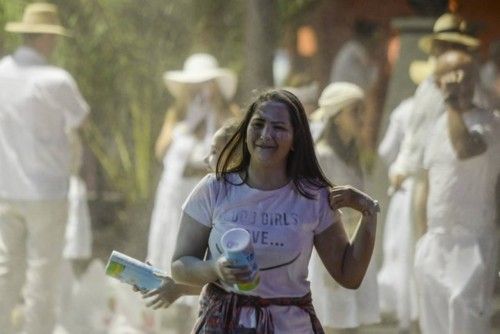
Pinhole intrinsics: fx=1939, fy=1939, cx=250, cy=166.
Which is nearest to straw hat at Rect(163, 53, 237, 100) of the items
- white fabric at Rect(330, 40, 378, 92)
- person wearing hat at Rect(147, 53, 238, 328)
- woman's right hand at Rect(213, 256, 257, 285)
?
person wearing hat at Rect(147, 53, 238, 328)

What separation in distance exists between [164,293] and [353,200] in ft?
2.50

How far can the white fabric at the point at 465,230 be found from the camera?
944 centimetres

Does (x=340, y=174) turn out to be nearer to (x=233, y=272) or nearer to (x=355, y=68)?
(x=355, y=68)

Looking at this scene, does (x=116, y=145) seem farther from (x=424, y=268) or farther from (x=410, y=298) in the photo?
(x=424, y=268)

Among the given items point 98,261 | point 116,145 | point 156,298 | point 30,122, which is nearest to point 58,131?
point 30,122

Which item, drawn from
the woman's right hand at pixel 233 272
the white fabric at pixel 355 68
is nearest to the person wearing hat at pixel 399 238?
the white fabric at pixel 355 68

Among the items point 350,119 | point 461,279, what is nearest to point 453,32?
point 350,119

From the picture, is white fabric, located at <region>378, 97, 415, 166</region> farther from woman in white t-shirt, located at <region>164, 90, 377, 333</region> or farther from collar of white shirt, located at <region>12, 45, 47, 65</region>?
woman in white t-shirt, located at <region>164, 90, 377, 333</region>

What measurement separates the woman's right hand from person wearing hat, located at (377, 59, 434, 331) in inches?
→ 186

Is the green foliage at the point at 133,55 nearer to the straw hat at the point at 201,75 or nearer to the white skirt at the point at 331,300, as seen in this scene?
the straw hat at the point at 201,75

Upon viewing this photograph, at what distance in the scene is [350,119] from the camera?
10.5 meters

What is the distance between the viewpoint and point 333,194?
254 inches

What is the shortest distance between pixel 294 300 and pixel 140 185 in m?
8.13

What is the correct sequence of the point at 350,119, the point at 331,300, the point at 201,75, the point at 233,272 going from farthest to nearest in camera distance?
the point at 201,75, the point at 350,119, the point at 331,300, the point at 233,272
